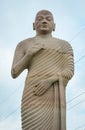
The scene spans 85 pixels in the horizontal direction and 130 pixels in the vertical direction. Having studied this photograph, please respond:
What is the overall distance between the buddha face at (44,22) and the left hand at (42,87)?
1.42 metres

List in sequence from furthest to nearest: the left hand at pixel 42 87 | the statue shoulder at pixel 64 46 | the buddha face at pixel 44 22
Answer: the buddha face at pixel 44 22
the statue shoulder at pixel 64 46
the left hand at pixel 42 87

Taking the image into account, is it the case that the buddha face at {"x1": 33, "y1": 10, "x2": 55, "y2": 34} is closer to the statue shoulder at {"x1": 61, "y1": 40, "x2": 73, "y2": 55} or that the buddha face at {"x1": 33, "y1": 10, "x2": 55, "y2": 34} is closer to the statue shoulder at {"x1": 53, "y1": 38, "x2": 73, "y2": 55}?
the statue shoulder at {"x1": 53, "y1": 38, "x2": 73, "y2": 55}

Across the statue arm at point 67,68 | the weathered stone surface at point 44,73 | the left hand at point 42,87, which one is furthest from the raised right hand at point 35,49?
the left hand at point 42,87

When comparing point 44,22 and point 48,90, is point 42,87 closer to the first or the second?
point 48,90

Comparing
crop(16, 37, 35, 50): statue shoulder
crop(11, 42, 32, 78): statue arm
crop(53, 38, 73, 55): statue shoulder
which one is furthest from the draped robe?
crop(16, 37, 35, 50): statue shoulder

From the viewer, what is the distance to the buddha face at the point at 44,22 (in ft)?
33.1

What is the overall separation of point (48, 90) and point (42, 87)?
15 cm

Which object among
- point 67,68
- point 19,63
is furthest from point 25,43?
point 67,68

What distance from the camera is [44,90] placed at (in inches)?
365

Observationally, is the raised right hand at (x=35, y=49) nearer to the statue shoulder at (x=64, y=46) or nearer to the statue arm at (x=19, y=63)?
the statue arm at (x=19, y=63)

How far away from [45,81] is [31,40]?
50.3 inches

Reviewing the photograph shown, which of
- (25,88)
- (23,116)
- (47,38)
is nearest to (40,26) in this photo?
(47,38)

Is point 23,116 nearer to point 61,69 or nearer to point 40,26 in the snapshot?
point 61,69

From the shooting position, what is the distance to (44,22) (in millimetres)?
10062
